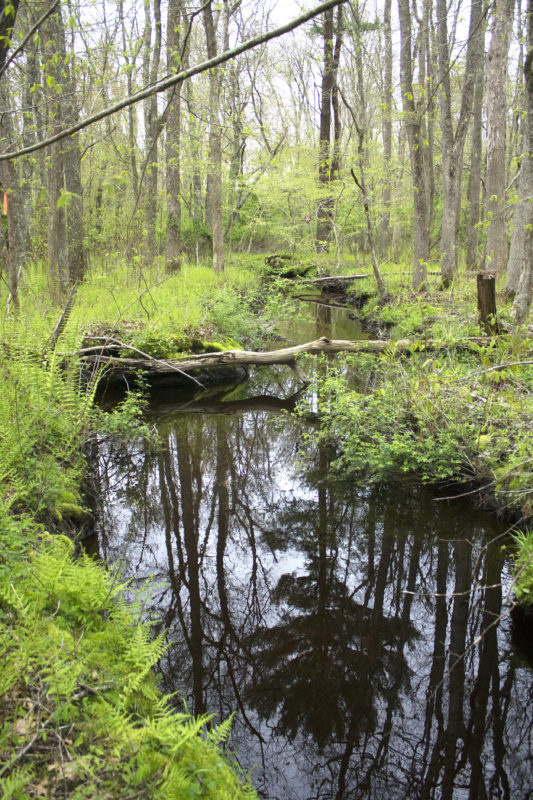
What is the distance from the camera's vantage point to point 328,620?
372 cm

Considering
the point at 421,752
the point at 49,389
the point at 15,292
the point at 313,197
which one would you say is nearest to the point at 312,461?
the point at 49,389

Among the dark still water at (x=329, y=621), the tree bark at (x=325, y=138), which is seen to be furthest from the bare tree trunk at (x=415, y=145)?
the dark still water at (x=329, y=621)

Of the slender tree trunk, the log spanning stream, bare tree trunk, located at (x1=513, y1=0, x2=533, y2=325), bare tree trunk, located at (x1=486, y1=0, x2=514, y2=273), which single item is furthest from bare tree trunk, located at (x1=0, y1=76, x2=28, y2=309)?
the slender tree trunk

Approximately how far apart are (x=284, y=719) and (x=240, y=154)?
16.3 metres

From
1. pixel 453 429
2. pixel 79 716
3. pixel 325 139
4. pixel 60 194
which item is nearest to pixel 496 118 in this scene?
pixel 453 429

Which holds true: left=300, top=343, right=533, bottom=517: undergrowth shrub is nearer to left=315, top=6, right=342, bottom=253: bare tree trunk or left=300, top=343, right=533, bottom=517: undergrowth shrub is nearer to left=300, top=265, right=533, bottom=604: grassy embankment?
left=300, top=265, right=533, bottom=604: grassy embankment

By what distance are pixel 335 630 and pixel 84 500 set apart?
108 inches

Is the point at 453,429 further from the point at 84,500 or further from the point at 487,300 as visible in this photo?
the point at 84,500

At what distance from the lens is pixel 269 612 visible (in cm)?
384

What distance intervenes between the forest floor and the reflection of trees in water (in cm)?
39

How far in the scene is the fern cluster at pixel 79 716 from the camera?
1725 millimetres

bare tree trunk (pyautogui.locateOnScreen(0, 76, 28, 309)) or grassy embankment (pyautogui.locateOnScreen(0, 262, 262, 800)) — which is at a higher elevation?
bare tree trunk (pyautogui.locateOnScreen(0, 76, 28, 309))

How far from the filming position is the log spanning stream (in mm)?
2697

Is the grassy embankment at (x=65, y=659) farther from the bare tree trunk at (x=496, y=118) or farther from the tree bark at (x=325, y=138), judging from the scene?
the tree bark at (x=325, y=138)
